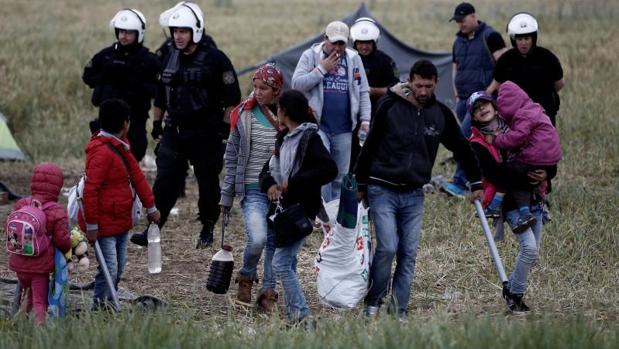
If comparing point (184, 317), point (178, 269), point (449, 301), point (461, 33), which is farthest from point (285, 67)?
point (184, 317)

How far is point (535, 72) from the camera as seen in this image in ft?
33.1

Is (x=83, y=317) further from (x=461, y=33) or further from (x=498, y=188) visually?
(x=461, y=33)

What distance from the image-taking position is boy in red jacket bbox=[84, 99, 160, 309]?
746 cm

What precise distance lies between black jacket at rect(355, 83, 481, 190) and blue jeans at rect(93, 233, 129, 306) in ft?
5.21

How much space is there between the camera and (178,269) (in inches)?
382

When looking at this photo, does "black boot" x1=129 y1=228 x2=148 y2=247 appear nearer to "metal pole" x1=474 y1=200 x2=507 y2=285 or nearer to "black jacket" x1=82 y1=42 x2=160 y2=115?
"black jacket" x1=82 y1=42 x2=160 y2=115

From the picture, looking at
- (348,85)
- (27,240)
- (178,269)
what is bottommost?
(178,269)

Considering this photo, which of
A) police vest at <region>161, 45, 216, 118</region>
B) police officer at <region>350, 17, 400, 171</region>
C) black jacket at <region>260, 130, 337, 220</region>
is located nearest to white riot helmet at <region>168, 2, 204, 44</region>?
police vest at <region>161, 45, 216, 118</region>

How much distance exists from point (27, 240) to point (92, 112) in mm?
12374

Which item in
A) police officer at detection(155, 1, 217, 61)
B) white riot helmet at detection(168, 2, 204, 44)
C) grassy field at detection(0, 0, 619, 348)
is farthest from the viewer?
police officer at detection(155, 1, 217, 61)

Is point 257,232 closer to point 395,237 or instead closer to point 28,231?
point 395,237

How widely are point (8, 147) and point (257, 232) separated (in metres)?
8.49

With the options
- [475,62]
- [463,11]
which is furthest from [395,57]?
[463,11]

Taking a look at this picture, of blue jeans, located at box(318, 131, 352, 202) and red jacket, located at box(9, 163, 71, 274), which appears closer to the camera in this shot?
red jacket, located at box(9, 163, 71, 274)
